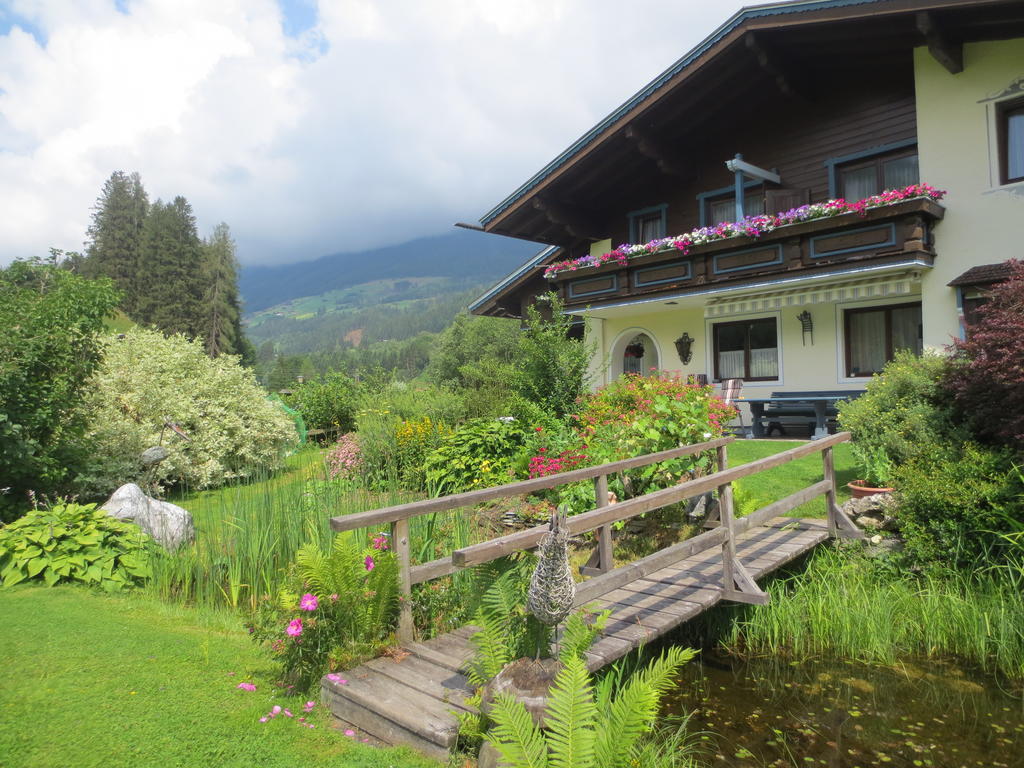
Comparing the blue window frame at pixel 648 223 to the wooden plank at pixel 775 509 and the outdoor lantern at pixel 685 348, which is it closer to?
the outdoor lantern at pixel 685 348

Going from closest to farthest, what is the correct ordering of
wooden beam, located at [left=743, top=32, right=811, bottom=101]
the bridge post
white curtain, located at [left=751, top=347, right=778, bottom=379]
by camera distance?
1. the bridge post
2. wooden beam, located at [left=743, top=32, right=811, bottom=101]
3. white curtain, located at [left=751, top=347, right=778, bottom=379]

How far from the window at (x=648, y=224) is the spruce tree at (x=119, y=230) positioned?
4788cm

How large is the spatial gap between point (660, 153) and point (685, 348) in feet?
14.3

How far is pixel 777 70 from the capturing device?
1198 centimetres

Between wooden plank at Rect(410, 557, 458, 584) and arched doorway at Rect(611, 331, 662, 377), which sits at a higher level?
arched doorway at Rect(611, 331, 662, 377)

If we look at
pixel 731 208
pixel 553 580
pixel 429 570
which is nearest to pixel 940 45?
pixel 731 208

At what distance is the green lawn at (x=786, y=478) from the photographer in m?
7.20

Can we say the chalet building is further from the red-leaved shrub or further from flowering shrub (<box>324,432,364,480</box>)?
flowering shrub (<box>324,432,364,480</box>)

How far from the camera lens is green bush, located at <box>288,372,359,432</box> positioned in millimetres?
17000

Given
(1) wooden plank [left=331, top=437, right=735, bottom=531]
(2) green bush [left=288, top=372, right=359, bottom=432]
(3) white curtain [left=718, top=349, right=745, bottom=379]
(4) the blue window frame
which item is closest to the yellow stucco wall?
(3) white curtain [left=718, top=349, right=745, bottom=379]

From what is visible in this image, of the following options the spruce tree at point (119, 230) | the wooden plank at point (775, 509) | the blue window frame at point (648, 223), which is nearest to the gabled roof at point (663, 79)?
the blue window frame at point (648, 223)

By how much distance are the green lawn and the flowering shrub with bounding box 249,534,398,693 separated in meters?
4.41

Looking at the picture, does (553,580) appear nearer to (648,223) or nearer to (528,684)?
(528,684)

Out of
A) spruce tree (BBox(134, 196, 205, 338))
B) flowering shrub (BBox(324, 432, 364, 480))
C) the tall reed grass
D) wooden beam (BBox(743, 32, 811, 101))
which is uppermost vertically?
spruce tree (BBox(134, 196, 205, 338))
